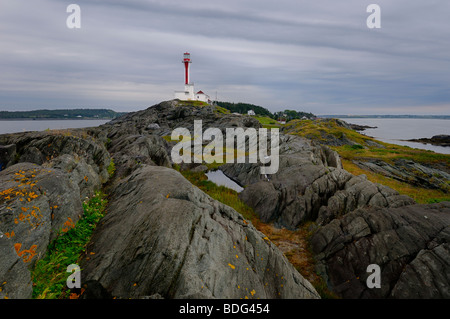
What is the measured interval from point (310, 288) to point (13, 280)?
14.2m

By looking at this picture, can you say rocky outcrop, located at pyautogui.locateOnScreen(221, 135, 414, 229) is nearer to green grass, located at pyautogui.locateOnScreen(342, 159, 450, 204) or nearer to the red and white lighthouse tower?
green grass, located at pyautogui.locateOnScreen(342, 159, 450, 204)

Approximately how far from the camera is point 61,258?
8.74 m

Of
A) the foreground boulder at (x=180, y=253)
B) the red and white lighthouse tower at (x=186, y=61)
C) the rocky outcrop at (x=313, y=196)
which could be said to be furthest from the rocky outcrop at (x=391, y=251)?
the red and white lighthouse tower at (x=186, y=61)

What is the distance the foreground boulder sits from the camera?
8.10 m

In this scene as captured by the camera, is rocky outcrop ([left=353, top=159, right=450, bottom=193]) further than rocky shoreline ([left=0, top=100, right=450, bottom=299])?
Yes

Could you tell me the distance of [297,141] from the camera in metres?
50.0

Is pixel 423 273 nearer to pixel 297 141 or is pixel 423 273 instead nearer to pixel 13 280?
pixel 13 280

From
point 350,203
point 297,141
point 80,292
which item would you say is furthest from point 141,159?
point 297,141

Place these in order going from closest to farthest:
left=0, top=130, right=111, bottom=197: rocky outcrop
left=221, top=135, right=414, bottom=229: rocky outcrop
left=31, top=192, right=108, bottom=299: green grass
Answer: left=31, top=192, right=108, bottom=299: green grass, left=0, top=130, right=111, bottom=197: rocky outcrop, left=221, top=135, right=414, bottom=229: rocky outcrop

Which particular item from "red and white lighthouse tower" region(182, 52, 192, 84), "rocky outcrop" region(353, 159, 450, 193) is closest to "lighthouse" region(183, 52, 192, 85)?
"red and white lighthouse tower" region(182, 52, 192, 84)

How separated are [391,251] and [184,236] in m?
15.6

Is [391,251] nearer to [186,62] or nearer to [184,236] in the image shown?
[184,236]

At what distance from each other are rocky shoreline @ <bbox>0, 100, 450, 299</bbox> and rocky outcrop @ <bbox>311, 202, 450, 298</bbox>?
0.22ft

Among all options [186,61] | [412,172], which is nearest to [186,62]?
[186,61]
